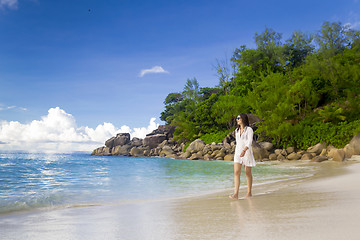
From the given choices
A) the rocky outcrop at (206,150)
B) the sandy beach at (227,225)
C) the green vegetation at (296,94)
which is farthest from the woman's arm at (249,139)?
the green vegetation at (296,94)

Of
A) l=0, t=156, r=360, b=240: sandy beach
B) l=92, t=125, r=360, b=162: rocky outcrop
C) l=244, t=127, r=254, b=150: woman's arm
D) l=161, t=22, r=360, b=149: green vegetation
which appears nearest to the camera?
l=0, t=156, r=360, b=240: sandy beach

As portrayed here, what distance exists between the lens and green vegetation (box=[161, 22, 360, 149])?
26281 millimetres

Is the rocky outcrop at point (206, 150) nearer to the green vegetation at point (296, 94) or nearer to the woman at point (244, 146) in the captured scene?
the green vegetation at point (296, 94)

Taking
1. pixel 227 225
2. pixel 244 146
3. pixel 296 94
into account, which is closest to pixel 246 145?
pixel 244 146

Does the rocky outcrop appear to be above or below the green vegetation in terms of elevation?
below

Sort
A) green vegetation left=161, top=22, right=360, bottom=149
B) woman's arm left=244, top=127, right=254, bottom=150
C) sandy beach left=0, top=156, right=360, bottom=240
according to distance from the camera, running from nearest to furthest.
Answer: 1. sandy beach left=0, top=156, right=360, bottom=240
2. woman's arm left=244, top=127, right=254, bottom=150
3. green vegetation left=161, top=22, right=360, bottom=149

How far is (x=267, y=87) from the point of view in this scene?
3166cm

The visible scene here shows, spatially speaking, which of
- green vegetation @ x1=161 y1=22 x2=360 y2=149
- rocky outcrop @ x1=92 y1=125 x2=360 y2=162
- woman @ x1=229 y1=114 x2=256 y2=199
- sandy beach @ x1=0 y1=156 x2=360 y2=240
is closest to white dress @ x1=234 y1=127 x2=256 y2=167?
woman @ x1=229 y1=114 x2=256 y2=199

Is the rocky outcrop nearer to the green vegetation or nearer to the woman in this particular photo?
the green vegetation

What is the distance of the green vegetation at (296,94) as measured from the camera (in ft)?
86.2

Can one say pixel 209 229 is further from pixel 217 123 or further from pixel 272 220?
pixel 217 123

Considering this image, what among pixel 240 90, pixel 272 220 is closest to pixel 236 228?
pixel 272 220

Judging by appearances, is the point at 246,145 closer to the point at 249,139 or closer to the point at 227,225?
the point at 249,139

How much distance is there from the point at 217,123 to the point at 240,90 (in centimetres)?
734
